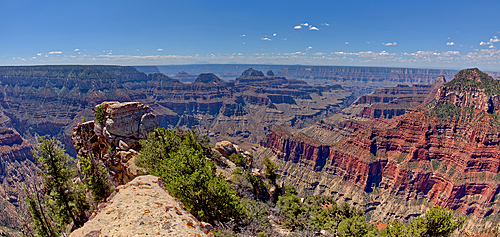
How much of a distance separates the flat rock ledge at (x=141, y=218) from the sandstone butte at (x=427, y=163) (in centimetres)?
14411

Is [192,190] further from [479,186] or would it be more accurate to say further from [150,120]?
[479,186]

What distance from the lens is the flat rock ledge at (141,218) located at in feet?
39.7

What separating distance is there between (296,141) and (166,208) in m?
178

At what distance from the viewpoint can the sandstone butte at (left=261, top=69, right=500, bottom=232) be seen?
Answer: 112 m

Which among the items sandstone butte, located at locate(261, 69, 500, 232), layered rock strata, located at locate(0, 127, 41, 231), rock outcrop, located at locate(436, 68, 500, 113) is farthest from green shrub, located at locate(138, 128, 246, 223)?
rock outcrop, located at locate(436, 68, 500, 113)

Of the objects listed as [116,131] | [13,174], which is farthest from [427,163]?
[13,174]

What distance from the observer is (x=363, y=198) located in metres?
139

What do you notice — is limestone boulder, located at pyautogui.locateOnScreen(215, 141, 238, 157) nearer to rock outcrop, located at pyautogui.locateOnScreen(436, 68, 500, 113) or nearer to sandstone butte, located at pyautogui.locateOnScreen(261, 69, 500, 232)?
sandstone butte, located at pyautogui.locateOnScreen(261, 69, 500, 232)

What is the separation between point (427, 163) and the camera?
130625mm

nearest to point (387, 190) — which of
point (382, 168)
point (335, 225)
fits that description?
point (382, 168)

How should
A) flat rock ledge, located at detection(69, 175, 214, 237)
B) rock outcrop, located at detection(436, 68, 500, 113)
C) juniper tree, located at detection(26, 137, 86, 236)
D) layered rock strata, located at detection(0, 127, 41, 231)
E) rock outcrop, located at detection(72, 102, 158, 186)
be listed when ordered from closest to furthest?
flat rock ledge, located at detection(69, 175, 214, 237) < juniper tree, located at detection(26, 137, 86, 236) < rock outcrop, located at detection(72, 102, 158, 186) < layered rock strata, located at detection(0, 127, 41, 231) < rock outcrop, located at detection(436, 68, 500, 113)

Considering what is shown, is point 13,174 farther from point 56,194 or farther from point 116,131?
point 56,194

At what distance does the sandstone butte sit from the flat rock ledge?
144105 millimetres

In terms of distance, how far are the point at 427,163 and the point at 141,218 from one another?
165 metres
